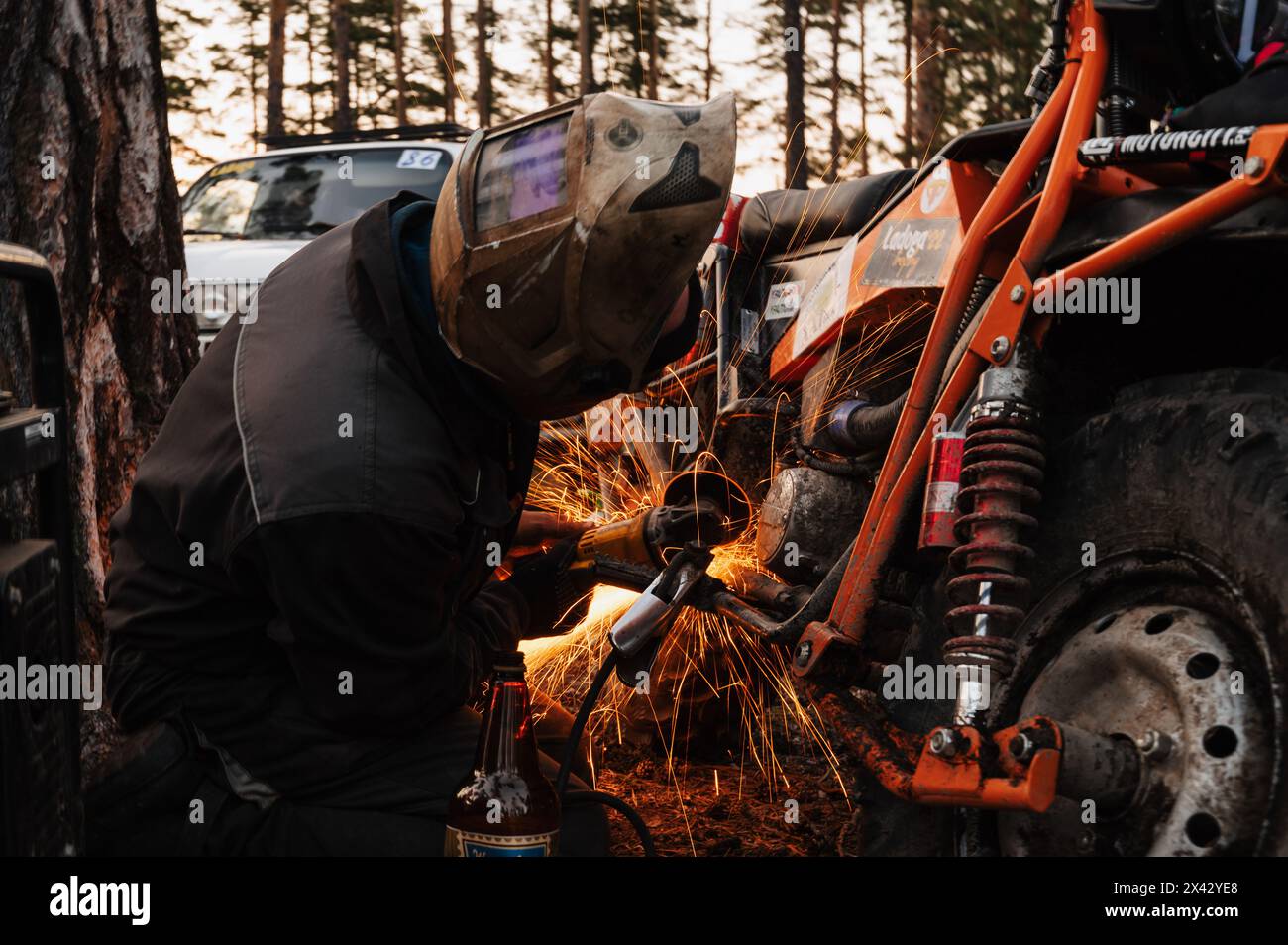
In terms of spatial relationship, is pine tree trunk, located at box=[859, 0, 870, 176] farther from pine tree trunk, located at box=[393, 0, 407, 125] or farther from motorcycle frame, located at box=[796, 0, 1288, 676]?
motorcycle frame, located at box=[796, 0, 1288, 676]

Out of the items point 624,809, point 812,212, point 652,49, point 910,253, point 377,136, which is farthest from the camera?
point 652,49

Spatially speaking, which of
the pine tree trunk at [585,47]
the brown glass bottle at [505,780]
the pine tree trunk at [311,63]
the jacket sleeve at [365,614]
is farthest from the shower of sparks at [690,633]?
the pine tree trunk at [311,63]

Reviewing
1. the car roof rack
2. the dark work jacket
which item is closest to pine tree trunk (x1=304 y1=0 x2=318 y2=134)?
the car roof rack

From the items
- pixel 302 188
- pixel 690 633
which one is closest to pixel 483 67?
pixel 302 188

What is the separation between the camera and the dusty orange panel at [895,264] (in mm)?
2980

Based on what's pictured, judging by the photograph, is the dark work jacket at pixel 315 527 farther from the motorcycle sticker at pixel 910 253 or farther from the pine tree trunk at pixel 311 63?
the pine tree trunk at pixel 311 63

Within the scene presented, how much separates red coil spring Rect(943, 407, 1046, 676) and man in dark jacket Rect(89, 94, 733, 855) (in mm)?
670

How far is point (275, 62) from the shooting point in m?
17.9

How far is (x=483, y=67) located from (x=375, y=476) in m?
18.1

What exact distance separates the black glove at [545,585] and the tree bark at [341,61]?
16004 mm

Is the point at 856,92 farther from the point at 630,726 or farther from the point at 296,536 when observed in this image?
the point at 296,536

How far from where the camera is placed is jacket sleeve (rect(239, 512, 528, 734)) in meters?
2.39

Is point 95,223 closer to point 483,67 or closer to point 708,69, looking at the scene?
point 708,69

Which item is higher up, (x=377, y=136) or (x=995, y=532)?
(x=377, y=136)
